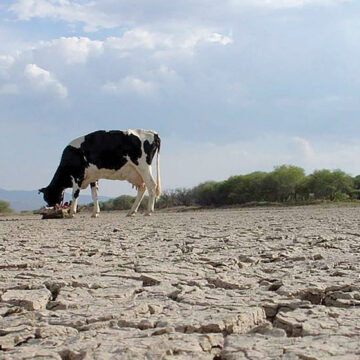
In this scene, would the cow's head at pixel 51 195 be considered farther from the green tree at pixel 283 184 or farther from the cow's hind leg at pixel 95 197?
the green tree at pixel 283 184

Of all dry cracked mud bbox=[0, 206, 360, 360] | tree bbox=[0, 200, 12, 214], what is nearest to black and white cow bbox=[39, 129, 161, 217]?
dry cracked mud bbox=[0, 206, 360, 360]

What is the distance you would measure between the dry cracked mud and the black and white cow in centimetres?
960

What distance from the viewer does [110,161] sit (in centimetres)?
1559

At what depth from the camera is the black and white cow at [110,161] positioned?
50.7 feet

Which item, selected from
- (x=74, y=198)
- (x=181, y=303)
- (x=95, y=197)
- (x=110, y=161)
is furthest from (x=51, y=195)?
(x=181, y=303)

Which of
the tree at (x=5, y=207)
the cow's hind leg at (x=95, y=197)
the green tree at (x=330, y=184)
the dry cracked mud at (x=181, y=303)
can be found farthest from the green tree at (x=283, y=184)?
the dry cracked mud at (x=181, y=303)

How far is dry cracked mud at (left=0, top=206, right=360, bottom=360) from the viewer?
228 cm

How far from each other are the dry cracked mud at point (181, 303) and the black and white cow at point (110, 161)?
960 centimetres

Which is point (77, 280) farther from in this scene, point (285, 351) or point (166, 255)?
point (285, 351)

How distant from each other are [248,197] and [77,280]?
3271 cm

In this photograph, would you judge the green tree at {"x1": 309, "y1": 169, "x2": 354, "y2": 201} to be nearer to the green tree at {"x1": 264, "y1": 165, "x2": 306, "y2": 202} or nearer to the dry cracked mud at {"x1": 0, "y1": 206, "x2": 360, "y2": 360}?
the green tree at {"x1": 264, "y1": 165, "x2": 306, "y2": 202}

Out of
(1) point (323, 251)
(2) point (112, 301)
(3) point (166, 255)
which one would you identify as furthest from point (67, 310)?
(1) point (323, 251)

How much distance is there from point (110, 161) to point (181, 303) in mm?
12608

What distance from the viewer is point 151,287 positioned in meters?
3.70
